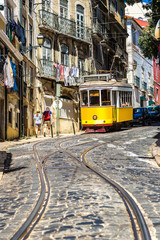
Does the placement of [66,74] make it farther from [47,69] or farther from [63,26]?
[63,26]

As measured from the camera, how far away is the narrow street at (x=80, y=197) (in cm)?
431

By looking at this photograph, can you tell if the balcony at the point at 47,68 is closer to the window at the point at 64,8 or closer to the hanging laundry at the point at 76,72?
the hanging laundry at the point at 76,72

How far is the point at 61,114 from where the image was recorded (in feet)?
93.0

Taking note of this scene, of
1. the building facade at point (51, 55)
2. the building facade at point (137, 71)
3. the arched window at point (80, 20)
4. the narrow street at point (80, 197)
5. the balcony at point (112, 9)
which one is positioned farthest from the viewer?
the building facade at point (137, 71)

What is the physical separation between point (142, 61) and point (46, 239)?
1846 inches

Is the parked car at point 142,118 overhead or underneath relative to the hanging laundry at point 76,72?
underneath

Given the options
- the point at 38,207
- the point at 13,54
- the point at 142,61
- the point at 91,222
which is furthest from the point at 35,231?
the point at 142,61

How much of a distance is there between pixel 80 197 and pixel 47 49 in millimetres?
22934

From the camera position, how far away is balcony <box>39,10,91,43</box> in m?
27.6

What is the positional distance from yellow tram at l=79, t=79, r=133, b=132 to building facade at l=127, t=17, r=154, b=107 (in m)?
20.4

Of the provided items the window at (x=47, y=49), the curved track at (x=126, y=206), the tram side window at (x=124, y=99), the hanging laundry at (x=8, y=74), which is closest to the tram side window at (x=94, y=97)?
the tram side window at (x=124, y=99)

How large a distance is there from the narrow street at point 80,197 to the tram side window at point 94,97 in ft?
37.8

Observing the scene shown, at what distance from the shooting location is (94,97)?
22.5 metres

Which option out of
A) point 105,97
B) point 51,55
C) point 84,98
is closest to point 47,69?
point 51,55
